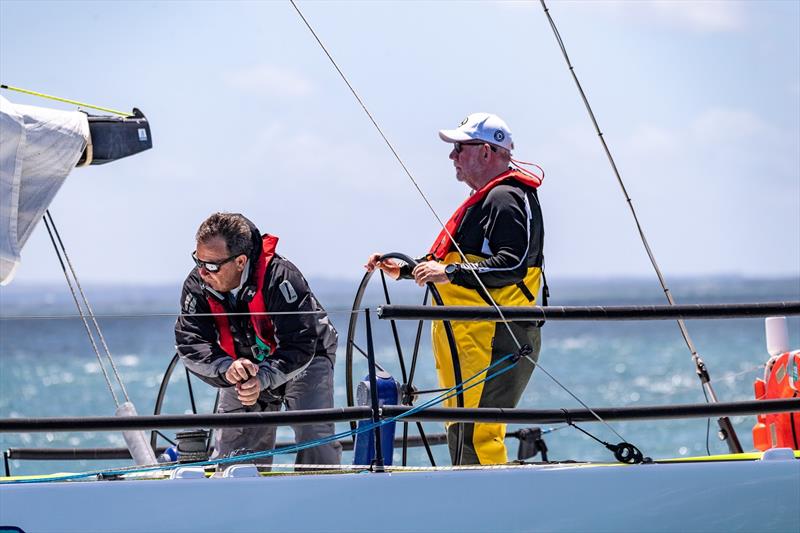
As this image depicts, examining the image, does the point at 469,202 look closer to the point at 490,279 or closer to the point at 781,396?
the point at 490,279

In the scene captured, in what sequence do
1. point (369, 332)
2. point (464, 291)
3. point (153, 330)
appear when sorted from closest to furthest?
point (369, 332)
point (464, 291)
point (153, 330)

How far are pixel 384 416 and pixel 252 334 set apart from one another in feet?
2.64

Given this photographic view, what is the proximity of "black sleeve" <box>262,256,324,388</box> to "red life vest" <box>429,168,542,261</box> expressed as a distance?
67 cm

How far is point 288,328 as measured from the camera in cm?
499

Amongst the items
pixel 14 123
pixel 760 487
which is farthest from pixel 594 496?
pixel 14 123

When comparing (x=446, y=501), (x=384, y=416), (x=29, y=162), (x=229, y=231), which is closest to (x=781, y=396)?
(x=446, y=501)

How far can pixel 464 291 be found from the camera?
5266mm

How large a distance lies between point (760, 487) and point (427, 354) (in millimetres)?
30266

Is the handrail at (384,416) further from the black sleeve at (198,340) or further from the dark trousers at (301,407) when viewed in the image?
the dark trousers at (301,407)

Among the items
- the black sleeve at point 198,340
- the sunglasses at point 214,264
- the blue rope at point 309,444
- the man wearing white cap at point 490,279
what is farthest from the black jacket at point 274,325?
the man wearing white cap at point 490,279

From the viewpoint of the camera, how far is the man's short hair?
195 inches

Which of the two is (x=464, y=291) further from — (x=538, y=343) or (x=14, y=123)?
(x=14, y=123)

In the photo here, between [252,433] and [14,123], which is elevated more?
[14,123]

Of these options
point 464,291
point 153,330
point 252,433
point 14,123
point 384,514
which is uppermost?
point 153,330
